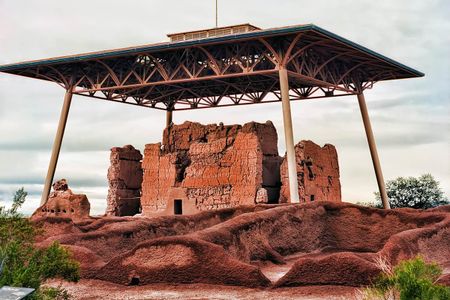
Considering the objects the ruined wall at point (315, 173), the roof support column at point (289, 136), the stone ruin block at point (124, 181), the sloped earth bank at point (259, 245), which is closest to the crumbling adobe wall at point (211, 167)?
the ruined wall at point (315, 173)

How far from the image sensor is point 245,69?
2967 cm

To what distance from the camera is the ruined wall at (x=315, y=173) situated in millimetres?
30719

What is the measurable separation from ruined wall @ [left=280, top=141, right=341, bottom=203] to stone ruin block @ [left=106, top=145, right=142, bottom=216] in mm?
10517

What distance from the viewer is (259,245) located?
1830 centimetres

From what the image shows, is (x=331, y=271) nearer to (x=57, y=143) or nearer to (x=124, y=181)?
(x=124, y=181)

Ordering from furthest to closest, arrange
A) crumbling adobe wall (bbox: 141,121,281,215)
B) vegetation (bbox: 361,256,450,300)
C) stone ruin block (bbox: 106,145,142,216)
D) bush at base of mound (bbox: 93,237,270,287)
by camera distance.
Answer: stone ruin block (bbox: 106,145,142,216) < crumbling adobe wall (bbox: 141,121,281,215) < bush at base of mound (bbox: 93,237,270,287) < vegetation (bbox: 361,256,450,300)

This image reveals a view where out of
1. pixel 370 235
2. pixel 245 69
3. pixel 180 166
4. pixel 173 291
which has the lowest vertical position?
pixel 173 291

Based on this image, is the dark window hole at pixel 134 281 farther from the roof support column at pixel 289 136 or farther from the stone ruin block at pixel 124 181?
the stone ruin block at pixel 124 181

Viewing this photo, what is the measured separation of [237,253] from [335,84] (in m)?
19.6

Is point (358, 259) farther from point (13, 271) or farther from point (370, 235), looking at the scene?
point (370, 235)

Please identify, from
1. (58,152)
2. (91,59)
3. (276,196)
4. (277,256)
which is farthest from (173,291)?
(58,152)

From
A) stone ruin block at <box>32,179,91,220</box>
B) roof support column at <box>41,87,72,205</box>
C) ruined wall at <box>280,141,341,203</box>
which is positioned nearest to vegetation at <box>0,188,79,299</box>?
stone ruin block at <box>32,179,91,220</box>

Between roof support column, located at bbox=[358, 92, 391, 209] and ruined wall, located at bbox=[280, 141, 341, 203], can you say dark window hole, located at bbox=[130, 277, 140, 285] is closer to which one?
ruined wall, located at bbox=[280, 141, 341, 203]

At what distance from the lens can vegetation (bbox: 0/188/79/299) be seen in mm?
10891
